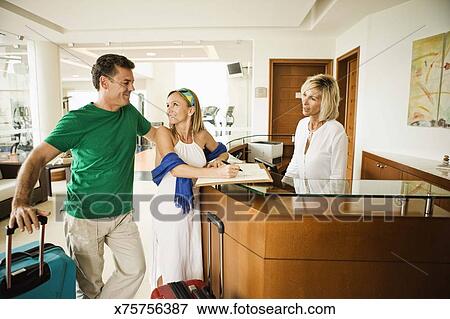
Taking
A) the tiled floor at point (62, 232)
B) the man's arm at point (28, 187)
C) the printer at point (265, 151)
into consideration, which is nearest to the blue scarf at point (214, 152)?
the man's arm at point (28, 187)

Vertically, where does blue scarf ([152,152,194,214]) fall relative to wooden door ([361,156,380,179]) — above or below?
above

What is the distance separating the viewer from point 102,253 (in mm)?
1637

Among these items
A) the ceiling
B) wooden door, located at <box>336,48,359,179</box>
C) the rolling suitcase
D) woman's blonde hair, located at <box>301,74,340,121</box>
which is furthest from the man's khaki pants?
wooden door, located at <box>336,48,359,179</box>

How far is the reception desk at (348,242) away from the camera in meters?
1.18

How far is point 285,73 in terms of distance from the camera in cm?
488

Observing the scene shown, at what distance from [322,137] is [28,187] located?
133 centimetres

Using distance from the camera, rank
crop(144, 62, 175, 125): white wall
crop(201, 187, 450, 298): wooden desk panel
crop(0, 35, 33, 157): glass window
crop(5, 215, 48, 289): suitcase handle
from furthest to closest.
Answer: crop(144, 62, 175, 125): white wall, crop(0, 35, 33, 157): glass window, crop(201, 187, 450, 298): wooden desk panel, crop(5, 215, 48, 289): suitcase handle

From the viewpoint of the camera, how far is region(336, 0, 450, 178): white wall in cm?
270

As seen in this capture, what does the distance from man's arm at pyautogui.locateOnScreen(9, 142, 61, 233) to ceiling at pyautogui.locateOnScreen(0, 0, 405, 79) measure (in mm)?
2441

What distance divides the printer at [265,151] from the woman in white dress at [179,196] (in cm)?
173

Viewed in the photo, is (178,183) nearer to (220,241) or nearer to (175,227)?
(175,227)

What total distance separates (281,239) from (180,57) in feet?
16.7

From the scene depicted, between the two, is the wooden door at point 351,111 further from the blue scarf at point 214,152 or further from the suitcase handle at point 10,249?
the suitcase handle at point 10,249

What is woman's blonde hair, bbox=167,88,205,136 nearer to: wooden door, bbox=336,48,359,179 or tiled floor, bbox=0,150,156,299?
tiled floor, bbox=0,150,156,299
